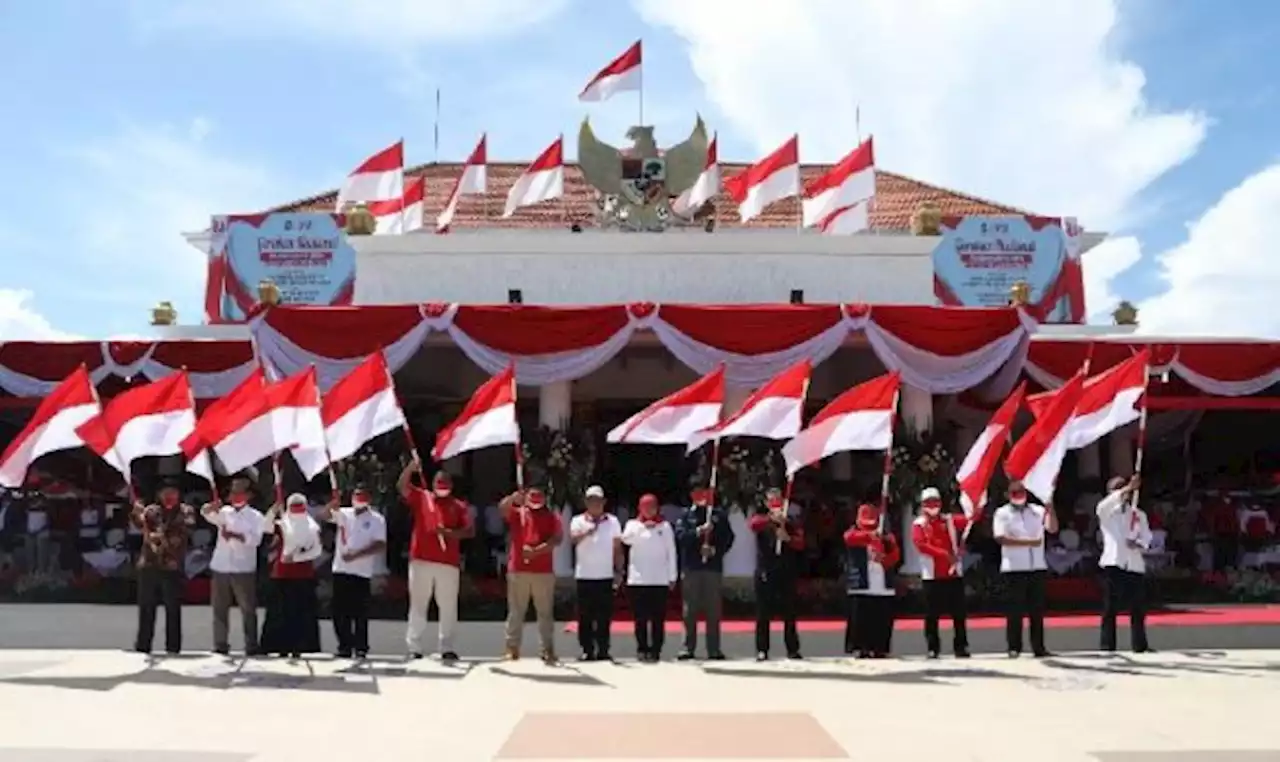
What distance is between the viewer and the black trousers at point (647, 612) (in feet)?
34.9

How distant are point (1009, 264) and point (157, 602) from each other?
918 inches

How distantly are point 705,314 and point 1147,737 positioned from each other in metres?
9.33

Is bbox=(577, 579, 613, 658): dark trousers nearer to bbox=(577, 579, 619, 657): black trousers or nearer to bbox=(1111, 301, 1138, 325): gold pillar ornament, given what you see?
bbox=(577, 579, 619, 657): black trousers

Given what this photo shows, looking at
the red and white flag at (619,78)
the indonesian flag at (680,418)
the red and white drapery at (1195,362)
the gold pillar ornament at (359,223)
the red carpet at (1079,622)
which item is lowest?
the red carpet at (1079,622)

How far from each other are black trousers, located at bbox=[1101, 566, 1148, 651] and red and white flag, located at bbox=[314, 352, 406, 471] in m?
7.00

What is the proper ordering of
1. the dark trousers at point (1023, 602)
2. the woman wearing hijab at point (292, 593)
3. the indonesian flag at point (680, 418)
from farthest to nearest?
1. the indonesian flag at point (680, 418)
2. the dark trousers at point (1023, 602)
3. the woman wearing hijab at point (292, 593)

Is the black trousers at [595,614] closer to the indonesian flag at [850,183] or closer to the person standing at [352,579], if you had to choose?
the person standing at [352,579]

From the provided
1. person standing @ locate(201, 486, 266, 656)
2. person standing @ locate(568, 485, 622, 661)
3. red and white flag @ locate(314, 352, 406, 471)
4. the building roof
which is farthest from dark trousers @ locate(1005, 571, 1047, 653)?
the building roof

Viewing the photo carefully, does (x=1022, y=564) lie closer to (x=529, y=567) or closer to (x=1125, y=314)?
(x=529, y=567)

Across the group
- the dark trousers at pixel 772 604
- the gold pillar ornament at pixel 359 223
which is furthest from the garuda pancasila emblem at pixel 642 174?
the dark trousers at pixel 772 604

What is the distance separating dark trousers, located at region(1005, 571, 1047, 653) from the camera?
10695 millimetres

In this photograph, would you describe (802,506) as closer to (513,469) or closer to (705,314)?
(705,314)

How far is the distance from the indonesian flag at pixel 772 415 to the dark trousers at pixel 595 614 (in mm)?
1617

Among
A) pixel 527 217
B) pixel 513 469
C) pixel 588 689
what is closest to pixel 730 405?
pixel 513 469
